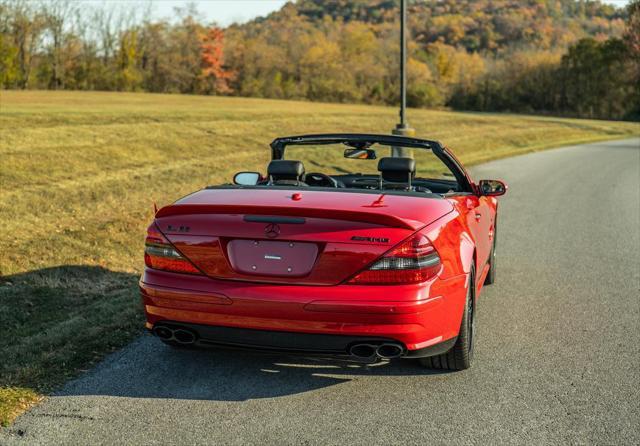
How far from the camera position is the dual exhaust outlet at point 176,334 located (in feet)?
13.6

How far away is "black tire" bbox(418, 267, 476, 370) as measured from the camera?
14.6 ft

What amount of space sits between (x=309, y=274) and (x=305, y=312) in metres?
0.20

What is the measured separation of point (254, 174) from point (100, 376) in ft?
6.11

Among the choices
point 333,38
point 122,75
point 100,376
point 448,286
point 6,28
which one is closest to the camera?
point 448,286

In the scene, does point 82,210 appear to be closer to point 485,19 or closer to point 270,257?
point 270,257

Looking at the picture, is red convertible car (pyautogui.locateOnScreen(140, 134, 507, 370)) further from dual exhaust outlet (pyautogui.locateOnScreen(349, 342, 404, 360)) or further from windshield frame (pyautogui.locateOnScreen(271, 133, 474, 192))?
windshield frame (pyautogui.locateOnScreen(271, 133, 474, 192))

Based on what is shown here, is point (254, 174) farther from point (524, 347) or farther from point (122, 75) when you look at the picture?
point (122, 75)

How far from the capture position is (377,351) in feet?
13.0

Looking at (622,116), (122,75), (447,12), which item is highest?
(447,12)

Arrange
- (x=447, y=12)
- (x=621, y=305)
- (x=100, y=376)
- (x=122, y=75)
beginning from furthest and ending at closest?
(x=447, y=12), (x=122, y=75), (x=621, y=305), (x=100, y=376)

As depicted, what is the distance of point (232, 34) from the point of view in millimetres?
92500

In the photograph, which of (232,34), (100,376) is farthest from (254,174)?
(232,34)

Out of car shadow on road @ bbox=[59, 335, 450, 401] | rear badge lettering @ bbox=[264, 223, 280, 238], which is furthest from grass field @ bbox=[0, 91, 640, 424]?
rear badge lettering @ bbox=[264, 223, 280, 238]

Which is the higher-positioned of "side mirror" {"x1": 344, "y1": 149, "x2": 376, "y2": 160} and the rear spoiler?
"side mirror" {"x1": 344, "y1": 149, "x2": 376, "y2": 160}
